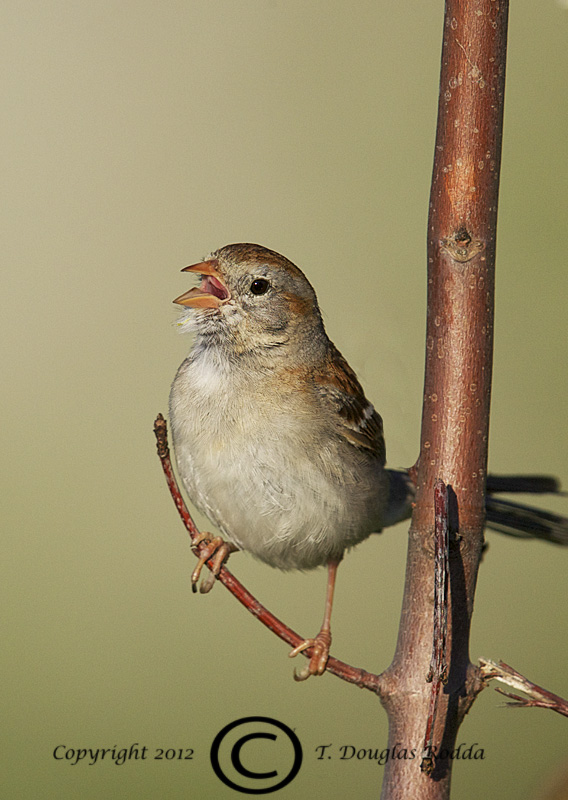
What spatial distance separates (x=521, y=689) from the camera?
106 cm

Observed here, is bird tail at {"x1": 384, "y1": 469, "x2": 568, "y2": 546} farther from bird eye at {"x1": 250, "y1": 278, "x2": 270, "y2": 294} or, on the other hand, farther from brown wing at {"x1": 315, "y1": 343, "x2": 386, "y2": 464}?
bird eye at {"x1": 250, "y1": 278, "x2": 270, "y2": 294}

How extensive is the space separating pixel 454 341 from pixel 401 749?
61 centimetres

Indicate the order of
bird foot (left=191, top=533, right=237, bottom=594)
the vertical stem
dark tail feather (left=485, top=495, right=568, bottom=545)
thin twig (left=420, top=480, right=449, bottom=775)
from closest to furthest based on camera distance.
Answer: thin twig (left=420, top=480, right=449, bottom=775)
the vertical stem
bird foot (left=191, top=533, right=237, bottom=594)
dark tail feather (left=485, top=495, right=568, bottom=545)

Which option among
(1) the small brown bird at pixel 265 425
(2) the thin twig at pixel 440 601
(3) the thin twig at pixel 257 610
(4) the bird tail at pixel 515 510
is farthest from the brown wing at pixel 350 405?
(2) the thin twig at pixel 440 601

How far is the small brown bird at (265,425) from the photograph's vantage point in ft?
5.95

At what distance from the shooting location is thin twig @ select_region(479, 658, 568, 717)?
100cm

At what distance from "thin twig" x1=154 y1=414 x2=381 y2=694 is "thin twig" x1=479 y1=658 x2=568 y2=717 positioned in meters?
0.18

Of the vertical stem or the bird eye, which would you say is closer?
the vertical stem

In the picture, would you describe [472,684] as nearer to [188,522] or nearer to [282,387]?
[188,522]

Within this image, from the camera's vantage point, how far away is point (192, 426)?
1886mm

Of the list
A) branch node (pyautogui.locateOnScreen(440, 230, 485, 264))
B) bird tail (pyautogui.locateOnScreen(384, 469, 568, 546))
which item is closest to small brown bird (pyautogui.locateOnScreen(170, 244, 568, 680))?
bird tail (pyautogui.locateOnScreen(384, 469, 568, 546))

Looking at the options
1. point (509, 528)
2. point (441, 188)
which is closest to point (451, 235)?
point (441, 188)

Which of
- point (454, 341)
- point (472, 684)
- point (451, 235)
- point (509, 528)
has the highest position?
point (451, 235)

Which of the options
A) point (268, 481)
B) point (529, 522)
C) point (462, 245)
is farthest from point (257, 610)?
point (529, 522)
